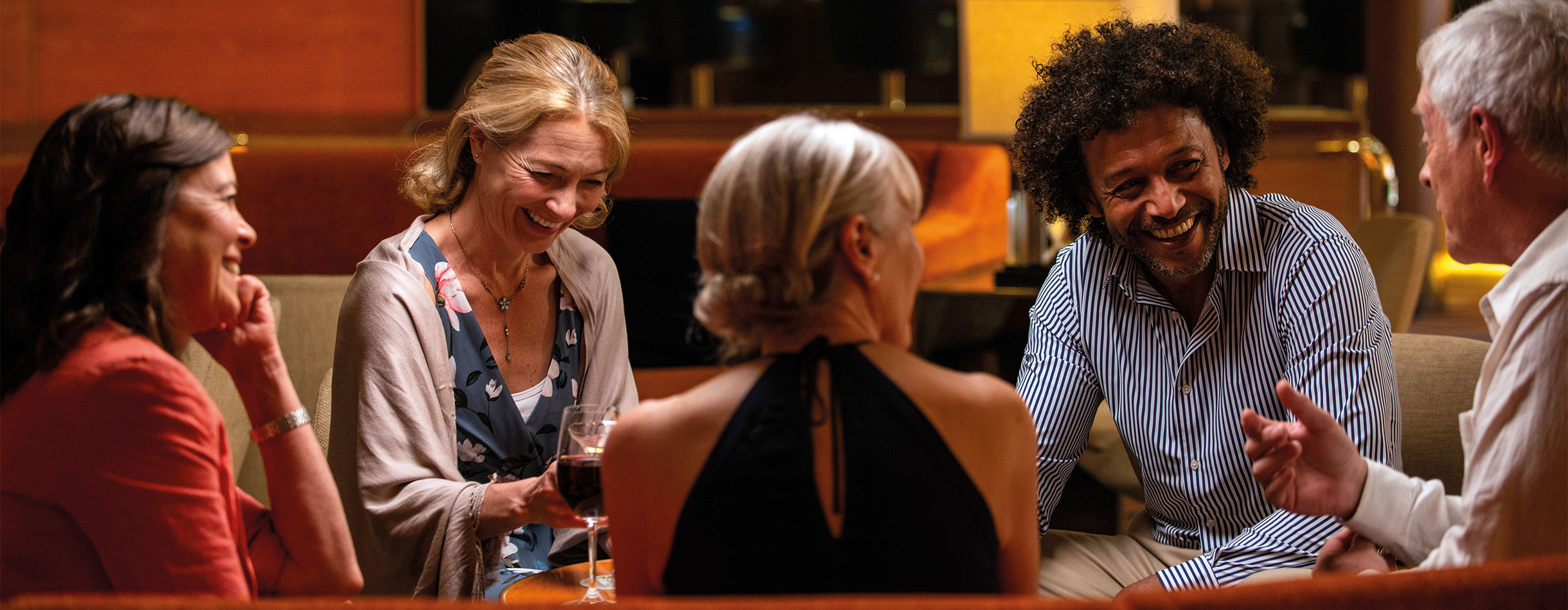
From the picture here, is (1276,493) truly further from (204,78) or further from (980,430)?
(204,78)

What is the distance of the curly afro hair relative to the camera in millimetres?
1954

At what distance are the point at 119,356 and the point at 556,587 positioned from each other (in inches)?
25.2

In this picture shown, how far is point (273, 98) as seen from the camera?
548 cm

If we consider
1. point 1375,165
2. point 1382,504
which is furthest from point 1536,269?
point 1375,165

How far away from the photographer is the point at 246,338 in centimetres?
126

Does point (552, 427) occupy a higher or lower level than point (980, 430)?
lower

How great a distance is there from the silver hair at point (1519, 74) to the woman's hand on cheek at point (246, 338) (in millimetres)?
1320

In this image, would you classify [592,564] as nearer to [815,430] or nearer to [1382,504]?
[815,430]

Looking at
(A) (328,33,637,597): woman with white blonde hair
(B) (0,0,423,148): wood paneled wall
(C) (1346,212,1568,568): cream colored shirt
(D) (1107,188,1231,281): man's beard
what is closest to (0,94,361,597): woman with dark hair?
(A) (328,33,637,597): woman with white blonde hair

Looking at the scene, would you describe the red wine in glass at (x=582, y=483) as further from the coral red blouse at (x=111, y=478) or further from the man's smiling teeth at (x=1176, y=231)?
the man's smiling teeth at (x=1176, y=231)

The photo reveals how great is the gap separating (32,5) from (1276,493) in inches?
223

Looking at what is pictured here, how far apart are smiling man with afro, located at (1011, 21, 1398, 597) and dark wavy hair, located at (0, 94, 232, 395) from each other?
136 cm

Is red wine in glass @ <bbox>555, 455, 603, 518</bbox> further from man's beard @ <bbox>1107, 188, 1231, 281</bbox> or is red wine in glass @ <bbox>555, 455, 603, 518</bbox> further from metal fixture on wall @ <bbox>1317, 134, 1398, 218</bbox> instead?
metal fixture on wall @ <bbox>1317, 134, 1398, 218</bbox>

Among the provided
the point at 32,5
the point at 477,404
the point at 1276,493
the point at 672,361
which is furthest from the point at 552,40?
the point at 32,5
